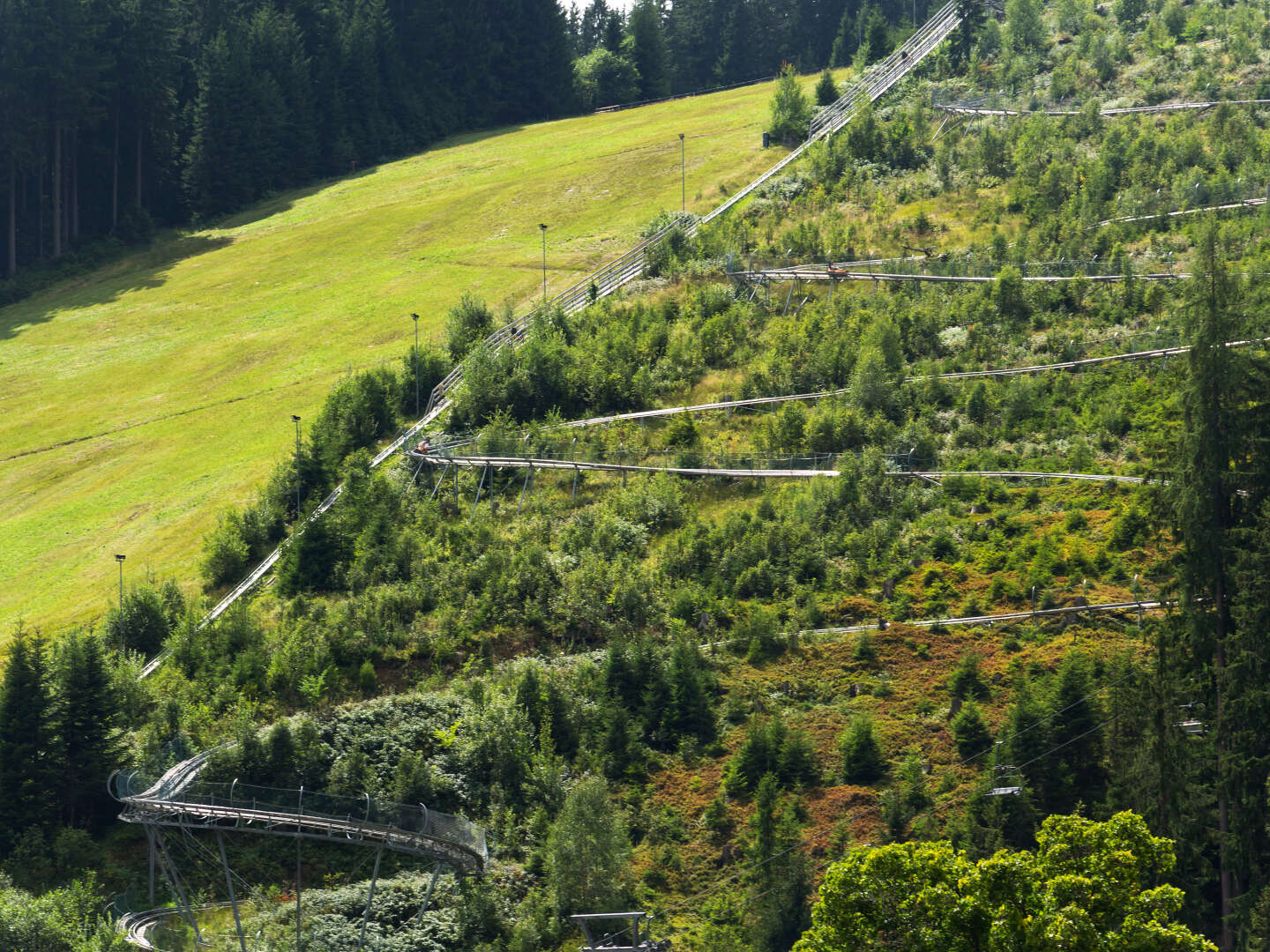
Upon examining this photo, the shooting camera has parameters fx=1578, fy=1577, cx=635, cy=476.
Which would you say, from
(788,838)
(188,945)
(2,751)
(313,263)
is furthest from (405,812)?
(313,263)

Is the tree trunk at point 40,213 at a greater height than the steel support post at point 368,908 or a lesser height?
greater

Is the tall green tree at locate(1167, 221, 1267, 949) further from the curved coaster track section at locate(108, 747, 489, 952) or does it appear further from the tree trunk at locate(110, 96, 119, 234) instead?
the tree trunk at locate(110, 96, 119, 234)

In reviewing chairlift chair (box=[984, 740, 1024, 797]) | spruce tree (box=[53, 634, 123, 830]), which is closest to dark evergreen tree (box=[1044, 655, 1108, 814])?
chairlift chair (box=[984, 740, 1024, 797])

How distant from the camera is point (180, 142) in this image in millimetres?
116812

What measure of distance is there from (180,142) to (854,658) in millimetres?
82990

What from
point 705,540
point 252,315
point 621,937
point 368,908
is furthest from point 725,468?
point 252,315

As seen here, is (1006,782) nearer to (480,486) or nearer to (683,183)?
(480,486)

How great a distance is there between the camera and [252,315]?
9388 centimetres

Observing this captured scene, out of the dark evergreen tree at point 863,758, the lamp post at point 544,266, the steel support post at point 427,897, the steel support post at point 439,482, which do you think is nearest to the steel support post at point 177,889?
the steel support post at point 427,897

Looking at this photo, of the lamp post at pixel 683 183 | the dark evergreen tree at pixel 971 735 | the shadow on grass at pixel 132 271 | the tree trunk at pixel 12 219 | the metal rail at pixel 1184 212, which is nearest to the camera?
the dark evergreen tree at pixel 971 735

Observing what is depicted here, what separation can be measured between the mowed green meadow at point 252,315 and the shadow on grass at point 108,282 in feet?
0.78

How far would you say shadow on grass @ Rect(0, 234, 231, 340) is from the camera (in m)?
99.3

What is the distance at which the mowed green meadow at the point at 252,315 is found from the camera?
230 ft

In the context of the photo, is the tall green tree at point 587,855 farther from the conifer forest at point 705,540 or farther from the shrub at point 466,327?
the shrub at point 466,327
